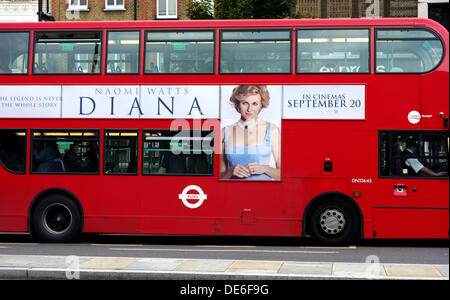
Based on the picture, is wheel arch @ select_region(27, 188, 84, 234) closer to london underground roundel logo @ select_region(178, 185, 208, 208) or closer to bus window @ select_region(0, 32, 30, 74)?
london underground roundel logo @ select_region(178, 185, 208, 208)

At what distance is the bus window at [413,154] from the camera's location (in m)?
12.9

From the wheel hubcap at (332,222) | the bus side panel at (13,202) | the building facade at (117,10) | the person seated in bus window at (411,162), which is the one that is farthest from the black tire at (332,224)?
the building facade at (117,10)

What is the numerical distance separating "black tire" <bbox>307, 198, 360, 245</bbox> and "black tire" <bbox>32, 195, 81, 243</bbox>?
15.2 ft

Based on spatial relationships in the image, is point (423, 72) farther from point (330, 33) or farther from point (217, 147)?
point (217, 147)

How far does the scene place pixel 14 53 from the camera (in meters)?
13.8

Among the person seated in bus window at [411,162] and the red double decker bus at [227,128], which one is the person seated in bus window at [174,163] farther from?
the person seated in bus window at [411,162]

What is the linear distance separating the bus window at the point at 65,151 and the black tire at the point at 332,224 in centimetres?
442

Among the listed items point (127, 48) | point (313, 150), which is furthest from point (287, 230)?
point (127, 48)

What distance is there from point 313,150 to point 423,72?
8.25ft

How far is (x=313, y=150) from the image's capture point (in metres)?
13.2

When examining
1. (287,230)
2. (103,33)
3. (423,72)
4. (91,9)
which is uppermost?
(91,9)

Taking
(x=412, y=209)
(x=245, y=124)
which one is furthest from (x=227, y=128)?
(x=412, y=209)

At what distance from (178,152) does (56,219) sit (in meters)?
2.82

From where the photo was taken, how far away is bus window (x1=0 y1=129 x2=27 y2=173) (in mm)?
13852
